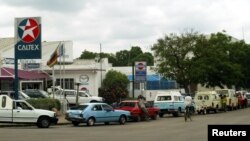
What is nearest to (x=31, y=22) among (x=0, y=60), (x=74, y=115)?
(x=74, y=115)

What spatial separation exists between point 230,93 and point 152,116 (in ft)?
62.0

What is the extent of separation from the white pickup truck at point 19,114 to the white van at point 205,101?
20.4 meters

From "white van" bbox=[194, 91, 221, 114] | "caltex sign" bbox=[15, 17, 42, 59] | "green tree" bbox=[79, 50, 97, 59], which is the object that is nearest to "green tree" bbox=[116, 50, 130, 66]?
"green tree" bbox=[79, 50, 97, 59]

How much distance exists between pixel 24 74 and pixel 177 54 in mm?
17024

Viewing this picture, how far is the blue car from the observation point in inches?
1126

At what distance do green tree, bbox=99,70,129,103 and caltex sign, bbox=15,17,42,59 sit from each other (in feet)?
66.1

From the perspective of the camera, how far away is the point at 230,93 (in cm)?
5300

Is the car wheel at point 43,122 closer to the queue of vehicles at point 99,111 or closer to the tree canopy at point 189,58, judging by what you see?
the queue of vehicles at point 99,111

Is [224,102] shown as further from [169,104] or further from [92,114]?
[92,114]

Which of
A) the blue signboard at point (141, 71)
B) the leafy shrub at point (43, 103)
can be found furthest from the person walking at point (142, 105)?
the leafy shrub at point (43, 103)

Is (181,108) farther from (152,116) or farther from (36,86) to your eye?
(36,86)

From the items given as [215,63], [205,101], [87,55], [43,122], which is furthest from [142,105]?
[87,55]

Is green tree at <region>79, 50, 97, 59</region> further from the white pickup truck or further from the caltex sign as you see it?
the white pickup truck

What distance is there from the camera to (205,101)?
45.0 metres
